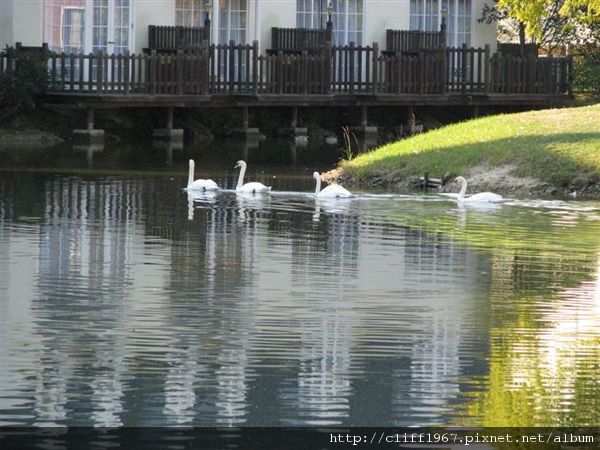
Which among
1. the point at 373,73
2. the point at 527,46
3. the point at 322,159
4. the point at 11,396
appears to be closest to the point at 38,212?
the point at 11,396

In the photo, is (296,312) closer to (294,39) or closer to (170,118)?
(170,118)

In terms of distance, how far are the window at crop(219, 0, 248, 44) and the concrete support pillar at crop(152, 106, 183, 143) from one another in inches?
151

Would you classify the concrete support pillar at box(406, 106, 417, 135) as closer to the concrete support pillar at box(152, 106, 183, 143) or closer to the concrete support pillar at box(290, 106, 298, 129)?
the concrete support pillar at box(290, 106, 298, 129)

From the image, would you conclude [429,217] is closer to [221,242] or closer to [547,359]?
[221,242]

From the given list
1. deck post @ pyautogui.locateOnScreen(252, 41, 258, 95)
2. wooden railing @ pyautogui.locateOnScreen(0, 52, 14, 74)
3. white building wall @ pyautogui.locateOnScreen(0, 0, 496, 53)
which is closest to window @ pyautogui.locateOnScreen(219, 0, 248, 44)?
white building wall @ pyautogui.locateOnScreen(0, 0, 496, 53)

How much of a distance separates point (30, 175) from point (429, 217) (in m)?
8.18

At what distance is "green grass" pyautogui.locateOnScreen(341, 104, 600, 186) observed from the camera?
26047 millimetres

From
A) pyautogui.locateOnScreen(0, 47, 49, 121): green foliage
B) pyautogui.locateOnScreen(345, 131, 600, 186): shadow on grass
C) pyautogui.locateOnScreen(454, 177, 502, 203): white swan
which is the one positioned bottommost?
pyautogui.locateOnScreen(454, 177, 502, 203): white swan

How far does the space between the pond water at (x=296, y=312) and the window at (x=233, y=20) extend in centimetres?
1905

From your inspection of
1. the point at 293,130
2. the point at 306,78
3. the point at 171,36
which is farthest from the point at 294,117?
the point at 171,36

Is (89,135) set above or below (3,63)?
below

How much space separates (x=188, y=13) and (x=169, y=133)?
3.96 m

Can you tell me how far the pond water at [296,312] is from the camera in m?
10.6

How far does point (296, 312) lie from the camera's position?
13938mm
